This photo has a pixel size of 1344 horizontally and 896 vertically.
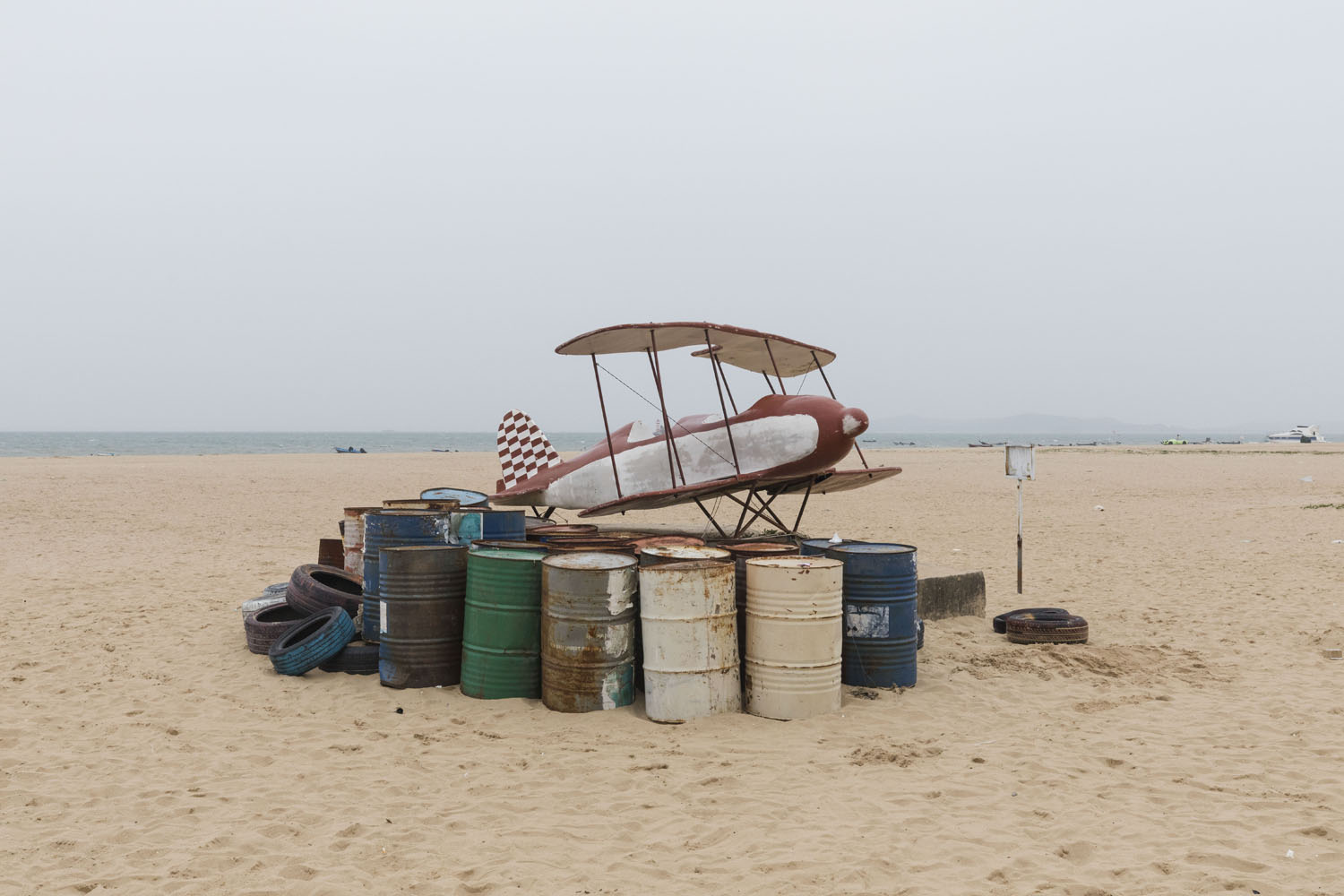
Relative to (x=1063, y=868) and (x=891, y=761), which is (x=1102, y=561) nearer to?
(x=891, y=761)

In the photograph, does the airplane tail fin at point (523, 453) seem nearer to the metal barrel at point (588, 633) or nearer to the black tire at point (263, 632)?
the black tire at point (263, 632)

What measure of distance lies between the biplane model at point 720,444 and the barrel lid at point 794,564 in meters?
3.77

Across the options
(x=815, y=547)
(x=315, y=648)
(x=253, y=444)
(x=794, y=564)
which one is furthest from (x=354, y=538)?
(x=253, y=444)

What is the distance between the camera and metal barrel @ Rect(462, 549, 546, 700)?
5430 millimetres

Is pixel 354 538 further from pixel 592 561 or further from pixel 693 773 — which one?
pixel 693 773

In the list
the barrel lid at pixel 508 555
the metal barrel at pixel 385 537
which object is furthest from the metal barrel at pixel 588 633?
the metal barrel at pixel 385 537

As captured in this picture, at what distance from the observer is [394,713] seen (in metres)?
5.32

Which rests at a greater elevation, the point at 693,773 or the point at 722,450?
the point at 722,450

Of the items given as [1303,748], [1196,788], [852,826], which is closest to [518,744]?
[852,826]

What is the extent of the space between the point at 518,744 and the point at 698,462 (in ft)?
18.9

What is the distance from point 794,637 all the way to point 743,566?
71 centimetres

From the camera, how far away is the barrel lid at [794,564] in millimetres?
5145

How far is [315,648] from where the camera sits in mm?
6105

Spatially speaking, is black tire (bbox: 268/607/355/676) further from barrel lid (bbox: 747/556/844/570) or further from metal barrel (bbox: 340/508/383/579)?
barrel lid (bbox: 747/556/844/570)
